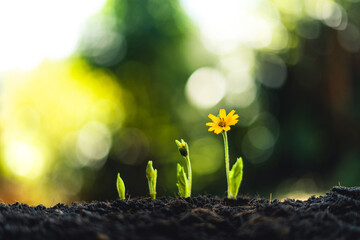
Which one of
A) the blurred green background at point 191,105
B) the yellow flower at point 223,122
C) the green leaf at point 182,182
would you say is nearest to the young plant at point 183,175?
the green leaf at point 182,182

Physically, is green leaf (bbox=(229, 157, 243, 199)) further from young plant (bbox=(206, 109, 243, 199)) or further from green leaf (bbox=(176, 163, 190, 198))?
green leaf (bbox=(176, 163, 190, 198))

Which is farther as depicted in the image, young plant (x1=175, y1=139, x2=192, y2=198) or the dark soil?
young plant (x1=175, y1=139, x2=192, y2=198)

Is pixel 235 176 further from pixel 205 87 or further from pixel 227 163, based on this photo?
pixel 205 87

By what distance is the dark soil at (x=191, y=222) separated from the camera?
1.56 m

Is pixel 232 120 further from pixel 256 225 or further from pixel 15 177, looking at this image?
pixel 15 177

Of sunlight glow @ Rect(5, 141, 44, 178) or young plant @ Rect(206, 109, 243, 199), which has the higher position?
sunlight glow @ Rect(5, 141, 44, 178)

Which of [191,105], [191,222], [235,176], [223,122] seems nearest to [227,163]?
[235,176]

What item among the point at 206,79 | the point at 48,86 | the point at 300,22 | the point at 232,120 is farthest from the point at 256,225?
the point at 48,86

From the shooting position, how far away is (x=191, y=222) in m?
1.74

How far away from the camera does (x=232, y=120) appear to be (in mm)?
2402

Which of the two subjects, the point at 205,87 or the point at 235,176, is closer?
the point at 235,176

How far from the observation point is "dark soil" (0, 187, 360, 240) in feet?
5.11

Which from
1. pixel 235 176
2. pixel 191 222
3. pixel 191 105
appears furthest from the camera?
pixel 191 105

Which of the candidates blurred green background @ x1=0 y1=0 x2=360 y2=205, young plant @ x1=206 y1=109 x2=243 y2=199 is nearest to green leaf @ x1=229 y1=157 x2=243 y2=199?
young plant @ x1=206 y1=109 x2=243 y2=199
